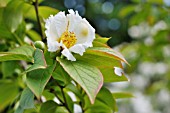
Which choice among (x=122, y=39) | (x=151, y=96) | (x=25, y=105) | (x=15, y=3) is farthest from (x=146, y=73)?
(x=122, y=39)

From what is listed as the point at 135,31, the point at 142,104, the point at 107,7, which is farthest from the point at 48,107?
the point at 107,7

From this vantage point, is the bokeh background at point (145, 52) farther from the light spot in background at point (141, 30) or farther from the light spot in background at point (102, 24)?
the light spot in background at point (102, 24)

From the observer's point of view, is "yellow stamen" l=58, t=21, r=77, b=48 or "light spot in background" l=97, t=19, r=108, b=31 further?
"light spot in background" l=97, t=19, r=108, b=31

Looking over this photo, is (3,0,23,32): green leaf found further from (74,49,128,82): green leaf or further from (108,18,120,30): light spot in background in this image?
(108,18,120,30): light spot in background

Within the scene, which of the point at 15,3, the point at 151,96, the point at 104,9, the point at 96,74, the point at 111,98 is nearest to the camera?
the point at 96,74

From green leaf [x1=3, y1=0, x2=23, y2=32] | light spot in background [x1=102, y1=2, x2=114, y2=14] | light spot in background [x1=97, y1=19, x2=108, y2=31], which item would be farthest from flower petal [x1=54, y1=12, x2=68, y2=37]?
light spot in background [x1=97, y1=19, x2=108, y2=31]

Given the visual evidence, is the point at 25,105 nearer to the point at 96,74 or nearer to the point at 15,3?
the point at 96,74
